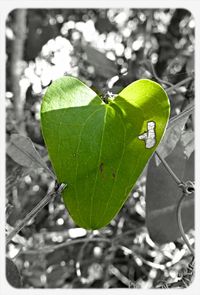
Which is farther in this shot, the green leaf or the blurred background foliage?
the blurred background foliage

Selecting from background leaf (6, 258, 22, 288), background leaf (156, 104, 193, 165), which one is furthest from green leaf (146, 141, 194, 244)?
background leaf (6, 258, 22, 288)

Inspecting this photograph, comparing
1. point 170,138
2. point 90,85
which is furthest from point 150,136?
point 90,85

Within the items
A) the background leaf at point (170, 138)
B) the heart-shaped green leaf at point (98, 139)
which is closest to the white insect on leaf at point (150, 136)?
the heart-shaped green leaf at point (98, 139)

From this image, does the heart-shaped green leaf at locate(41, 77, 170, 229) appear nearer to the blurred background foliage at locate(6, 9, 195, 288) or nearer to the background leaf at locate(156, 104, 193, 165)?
the background leaf at locate(156, 104, 193, 165)

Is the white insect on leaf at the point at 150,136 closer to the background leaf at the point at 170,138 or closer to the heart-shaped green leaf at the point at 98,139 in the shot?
the heart-shaped green leaf at the point at 98,139

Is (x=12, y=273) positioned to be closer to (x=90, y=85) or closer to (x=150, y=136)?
(x=150, y=136)

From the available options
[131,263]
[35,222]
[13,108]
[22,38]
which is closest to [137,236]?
[131,263]
